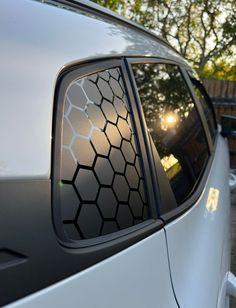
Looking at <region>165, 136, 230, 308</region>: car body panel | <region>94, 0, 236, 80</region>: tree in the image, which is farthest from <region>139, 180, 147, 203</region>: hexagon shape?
<region>94, 0, 236, 80</region>: tree

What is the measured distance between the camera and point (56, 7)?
1168 millimetres

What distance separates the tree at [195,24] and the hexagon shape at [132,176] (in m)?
11.8

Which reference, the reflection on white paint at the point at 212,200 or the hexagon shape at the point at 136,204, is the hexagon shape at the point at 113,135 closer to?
the hexagon shape at the point at 136,204

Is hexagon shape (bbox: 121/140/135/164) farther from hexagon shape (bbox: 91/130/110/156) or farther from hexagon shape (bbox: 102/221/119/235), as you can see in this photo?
hexagon shape (bbox: 102/221/119/235)

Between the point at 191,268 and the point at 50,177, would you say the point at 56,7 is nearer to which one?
the point at 50,177

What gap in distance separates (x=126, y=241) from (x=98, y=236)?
0.08m

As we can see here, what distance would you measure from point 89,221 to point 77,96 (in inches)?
12.2

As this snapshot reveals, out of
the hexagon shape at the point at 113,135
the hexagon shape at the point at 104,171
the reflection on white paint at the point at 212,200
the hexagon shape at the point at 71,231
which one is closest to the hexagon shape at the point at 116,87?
the hexagon shape at the point at 113,135

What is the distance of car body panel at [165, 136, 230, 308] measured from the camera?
1.30 meters

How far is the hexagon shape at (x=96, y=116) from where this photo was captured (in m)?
1.15

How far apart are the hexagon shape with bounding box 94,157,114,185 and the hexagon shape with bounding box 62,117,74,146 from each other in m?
0.11

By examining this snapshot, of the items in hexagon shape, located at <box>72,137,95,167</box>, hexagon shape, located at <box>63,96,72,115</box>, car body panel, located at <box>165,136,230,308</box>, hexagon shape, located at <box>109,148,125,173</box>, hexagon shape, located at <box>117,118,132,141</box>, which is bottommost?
car body panel, located at <box>165,136,230,308</box>

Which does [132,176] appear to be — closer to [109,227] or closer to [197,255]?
[109,227]

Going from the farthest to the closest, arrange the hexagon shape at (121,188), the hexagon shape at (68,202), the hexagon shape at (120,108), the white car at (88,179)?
the hexagon shape at (120,108)
the hexagon shape at (121,188)
the hexagon shape at (68,202)
the white car at (88,179)
